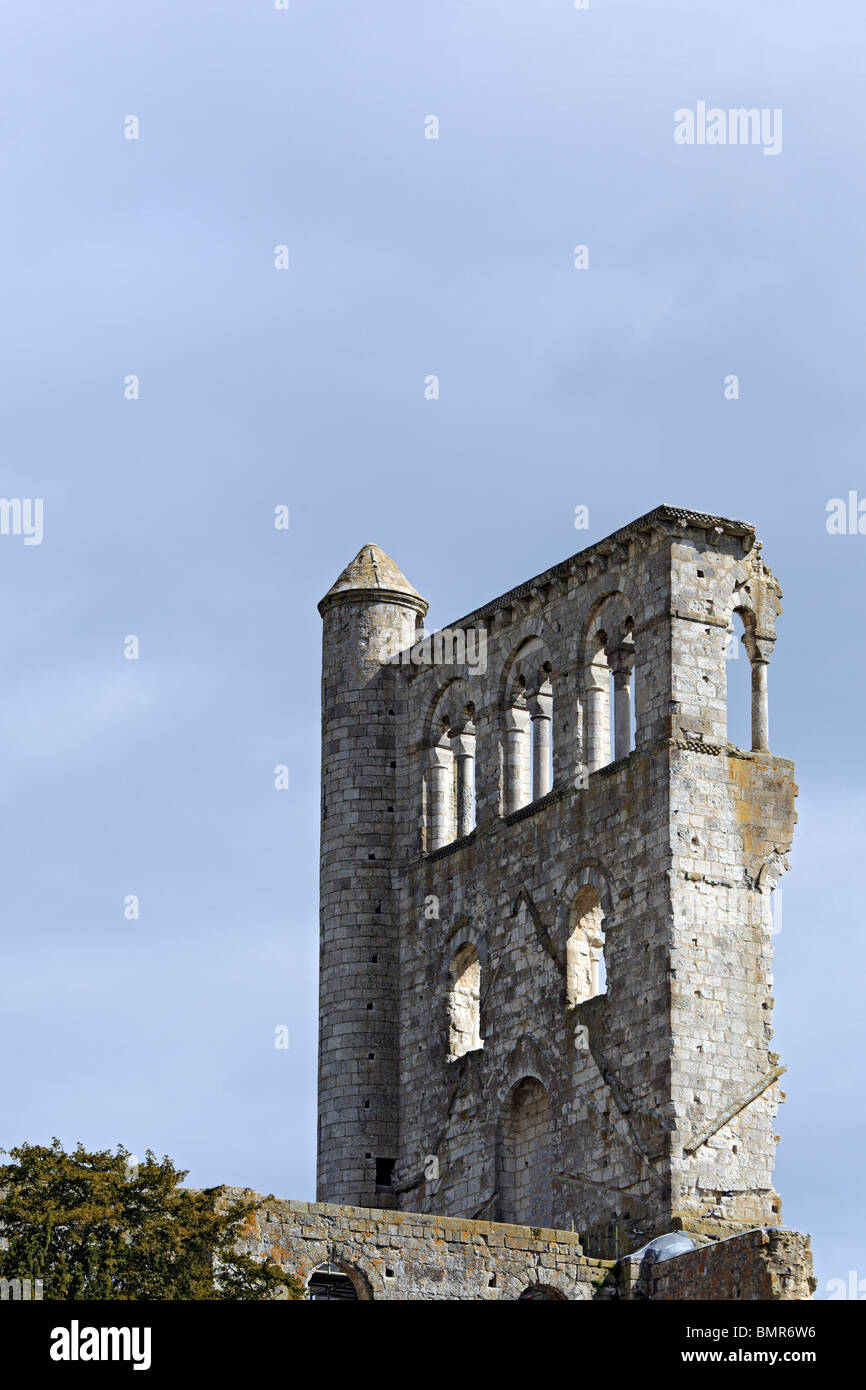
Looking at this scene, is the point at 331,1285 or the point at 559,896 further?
the point at 559,896

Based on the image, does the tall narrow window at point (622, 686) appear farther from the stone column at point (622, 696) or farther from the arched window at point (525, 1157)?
the arched window at point (525, 1157)

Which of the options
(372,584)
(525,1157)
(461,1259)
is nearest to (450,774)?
(372,584)

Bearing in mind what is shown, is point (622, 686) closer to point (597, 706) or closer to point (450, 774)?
point (597, 706)

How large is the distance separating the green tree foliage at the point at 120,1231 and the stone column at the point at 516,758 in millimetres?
14832

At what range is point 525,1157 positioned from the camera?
5841cm

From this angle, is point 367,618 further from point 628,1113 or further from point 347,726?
point 628,1113

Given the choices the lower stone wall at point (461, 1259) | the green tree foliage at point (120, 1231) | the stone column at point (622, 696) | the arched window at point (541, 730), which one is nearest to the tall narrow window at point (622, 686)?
the stone column at point (622, 696)

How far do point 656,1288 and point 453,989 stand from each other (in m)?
10.5

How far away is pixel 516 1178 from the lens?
58.4 metres

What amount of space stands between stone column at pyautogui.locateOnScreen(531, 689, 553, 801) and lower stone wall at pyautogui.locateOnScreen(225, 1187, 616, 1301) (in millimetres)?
9715

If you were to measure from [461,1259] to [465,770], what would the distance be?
13153 millimetres

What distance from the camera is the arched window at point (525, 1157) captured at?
57.6 meters
